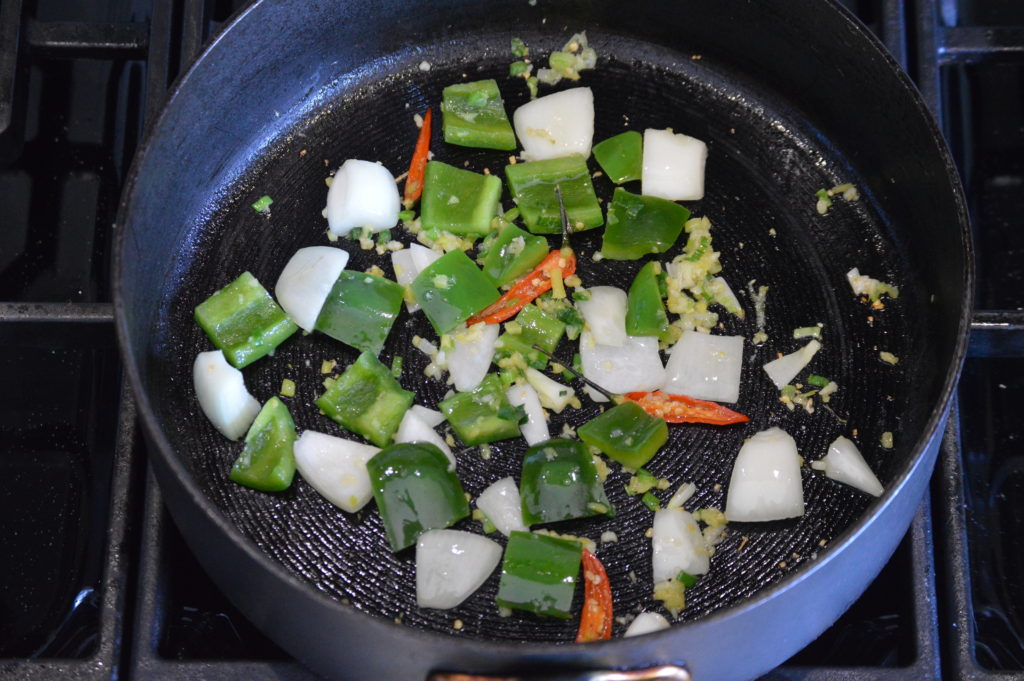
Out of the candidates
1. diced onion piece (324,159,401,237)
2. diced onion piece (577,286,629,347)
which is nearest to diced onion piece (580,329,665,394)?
diced onion piece (577,286,629,347)

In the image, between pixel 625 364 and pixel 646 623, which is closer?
pixel 646 623

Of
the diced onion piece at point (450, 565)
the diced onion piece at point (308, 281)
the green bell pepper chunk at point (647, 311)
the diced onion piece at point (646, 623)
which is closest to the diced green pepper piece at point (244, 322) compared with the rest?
the diced onion piece at point (308, 281)

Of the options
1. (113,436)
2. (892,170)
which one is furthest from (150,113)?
(892,170)

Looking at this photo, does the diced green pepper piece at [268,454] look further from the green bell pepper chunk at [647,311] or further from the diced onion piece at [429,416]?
the green bell pepper chunk at [647,311]

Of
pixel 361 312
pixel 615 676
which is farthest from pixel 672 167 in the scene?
pixel 615 676

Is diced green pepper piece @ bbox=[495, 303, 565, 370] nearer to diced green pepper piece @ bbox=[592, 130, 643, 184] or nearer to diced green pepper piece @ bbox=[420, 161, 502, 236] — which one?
diced green pepper piece @ bbox=[420, 161, 502, 236]

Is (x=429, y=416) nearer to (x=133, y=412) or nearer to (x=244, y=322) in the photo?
(x=244, y=322)
